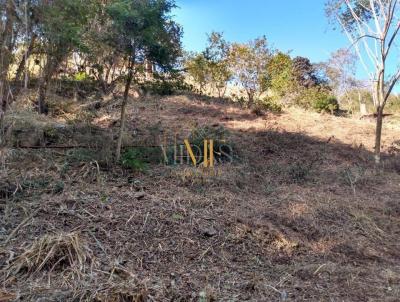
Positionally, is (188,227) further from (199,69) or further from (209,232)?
(199,69)

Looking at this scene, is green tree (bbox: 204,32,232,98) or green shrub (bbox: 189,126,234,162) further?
green tree (bbox: 204,32,232,98)

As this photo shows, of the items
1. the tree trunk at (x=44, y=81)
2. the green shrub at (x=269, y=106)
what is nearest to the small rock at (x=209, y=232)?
the tree trunk at (x=44, y=81)

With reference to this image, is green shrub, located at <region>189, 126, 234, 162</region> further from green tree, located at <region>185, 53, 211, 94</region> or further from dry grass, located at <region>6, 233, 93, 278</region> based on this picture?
green tree, located at <region>185, 53, 211, 94</region>

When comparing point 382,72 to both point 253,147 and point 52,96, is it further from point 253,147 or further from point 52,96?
point 52,96

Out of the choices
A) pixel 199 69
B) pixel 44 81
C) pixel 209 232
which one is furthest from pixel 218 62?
pixel 209 232

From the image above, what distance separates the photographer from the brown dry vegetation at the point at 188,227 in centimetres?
341

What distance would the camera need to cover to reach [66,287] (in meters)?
3.13

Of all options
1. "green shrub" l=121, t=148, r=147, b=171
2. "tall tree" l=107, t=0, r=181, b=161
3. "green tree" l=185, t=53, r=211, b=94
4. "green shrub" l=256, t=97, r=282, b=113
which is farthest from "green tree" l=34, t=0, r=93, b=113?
"green shrub" l=256, t=97, r=282, b=113

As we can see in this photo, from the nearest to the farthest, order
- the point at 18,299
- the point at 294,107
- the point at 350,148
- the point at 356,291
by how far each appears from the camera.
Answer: the point at 18,299
the point at 356,291
the point at 350,148
the point at 294,107

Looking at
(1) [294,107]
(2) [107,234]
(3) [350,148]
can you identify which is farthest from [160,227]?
(1) [294,107]

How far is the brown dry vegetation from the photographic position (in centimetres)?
341

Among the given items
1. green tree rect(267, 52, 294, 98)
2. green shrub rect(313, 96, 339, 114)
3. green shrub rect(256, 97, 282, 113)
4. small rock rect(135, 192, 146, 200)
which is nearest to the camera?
small rock rect(135, 192, 146, 200)

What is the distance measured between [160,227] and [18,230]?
4.51 ft

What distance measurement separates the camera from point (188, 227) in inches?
180
